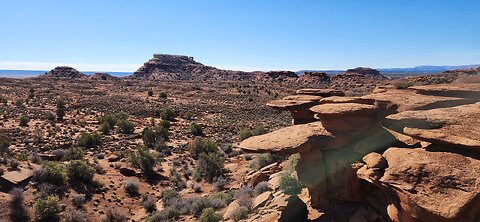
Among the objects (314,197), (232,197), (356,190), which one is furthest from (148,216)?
(356,190)

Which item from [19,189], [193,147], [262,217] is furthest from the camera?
[193,147]

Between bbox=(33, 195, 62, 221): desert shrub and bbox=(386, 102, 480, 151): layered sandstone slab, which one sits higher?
bbox=(386, 102, 480, 151): layered sandstone slab

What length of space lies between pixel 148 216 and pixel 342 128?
9621mm

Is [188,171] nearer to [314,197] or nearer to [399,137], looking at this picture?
[314,197]

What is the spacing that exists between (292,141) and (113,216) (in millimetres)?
9216

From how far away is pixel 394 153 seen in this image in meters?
8.38

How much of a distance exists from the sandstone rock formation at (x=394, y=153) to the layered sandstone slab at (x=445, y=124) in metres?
0.02

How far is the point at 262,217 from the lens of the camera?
11.3 meters

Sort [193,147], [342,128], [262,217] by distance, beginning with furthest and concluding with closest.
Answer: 1. [193,147]
2. [262,217]
3. [342,128]

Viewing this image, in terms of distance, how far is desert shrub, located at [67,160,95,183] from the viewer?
17.3m

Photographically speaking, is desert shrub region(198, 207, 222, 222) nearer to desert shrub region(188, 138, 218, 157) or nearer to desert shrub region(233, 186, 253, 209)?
desert shrub region(233, 186, 253, 209)

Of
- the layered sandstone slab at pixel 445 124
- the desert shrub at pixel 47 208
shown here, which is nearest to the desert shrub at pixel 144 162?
the desert shrub at pixel 47 208

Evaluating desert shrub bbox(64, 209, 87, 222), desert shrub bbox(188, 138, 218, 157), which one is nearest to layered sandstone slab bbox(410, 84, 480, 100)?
desert shrub bbox(64, 209, 87, 222)

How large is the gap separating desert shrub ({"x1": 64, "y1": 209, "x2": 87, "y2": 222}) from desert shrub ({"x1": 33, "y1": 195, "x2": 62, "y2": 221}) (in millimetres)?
442
